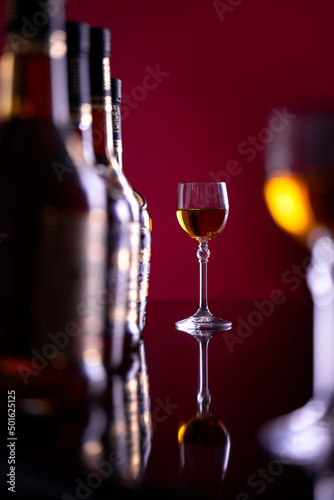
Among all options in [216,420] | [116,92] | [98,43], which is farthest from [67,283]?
[116,92]

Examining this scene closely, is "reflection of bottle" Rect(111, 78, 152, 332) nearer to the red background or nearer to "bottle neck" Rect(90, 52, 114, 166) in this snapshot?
"bottle neck" Rect(90, 52, 114, 166)

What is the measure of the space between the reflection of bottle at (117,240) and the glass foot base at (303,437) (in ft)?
0.44

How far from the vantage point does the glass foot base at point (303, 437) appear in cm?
37

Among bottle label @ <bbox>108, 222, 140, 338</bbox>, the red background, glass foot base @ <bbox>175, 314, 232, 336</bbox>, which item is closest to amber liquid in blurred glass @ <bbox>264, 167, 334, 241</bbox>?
bottle label @ <bbox>108, 222, 140, 338</bbox>

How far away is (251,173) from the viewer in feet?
10.9

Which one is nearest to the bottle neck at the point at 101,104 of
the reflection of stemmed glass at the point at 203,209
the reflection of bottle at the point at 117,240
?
the reflection of bottle at the point at 117,240

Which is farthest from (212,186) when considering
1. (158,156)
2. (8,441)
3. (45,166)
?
(158,156)

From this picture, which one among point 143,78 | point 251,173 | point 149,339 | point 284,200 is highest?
point 143,78

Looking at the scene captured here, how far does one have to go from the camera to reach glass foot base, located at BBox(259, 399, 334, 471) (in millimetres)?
373

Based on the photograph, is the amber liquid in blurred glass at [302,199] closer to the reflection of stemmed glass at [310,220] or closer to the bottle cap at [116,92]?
the reflection of stemmed glass at [310,220]

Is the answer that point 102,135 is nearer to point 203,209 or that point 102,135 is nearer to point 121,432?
point 121,432

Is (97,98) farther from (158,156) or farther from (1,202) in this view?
(158,156)

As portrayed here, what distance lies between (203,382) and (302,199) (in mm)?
208

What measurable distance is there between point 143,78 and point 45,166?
2872 mm
